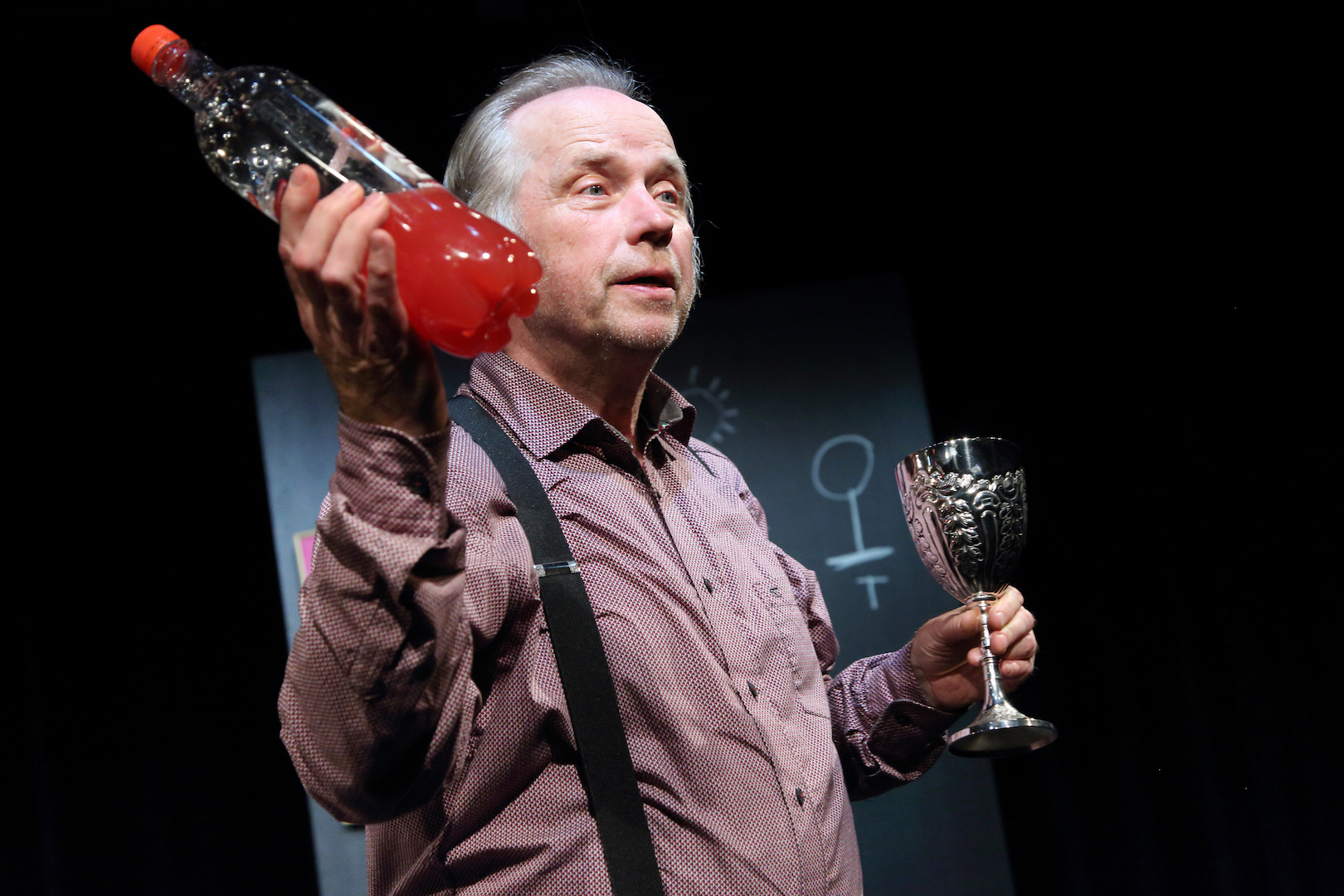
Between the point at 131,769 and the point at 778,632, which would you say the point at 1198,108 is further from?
the point at 131,769

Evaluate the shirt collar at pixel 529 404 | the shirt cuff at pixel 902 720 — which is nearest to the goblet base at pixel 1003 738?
the shirt cuff at pixel 902 720

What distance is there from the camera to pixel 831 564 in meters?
2.86

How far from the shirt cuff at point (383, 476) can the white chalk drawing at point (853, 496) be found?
7.12ft

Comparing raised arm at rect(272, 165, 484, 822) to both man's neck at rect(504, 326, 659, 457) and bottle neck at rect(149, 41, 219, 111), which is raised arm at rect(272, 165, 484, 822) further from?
man's neck at rect(504, 326, 659, 457)

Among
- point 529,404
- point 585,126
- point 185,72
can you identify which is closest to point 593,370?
point 529,404

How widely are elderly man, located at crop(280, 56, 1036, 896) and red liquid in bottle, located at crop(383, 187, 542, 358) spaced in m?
0.06

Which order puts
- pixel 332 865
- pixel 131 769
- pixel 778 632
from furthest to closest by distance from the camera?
1. pixel 131 769
2. pixel 332 865
3. pixel 778 632

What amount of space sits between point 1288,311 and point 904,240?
3.85ft

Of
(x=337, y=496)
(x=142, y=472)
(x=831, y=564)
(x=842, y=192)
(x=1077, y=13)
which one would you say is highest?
(x=1077, y=13)

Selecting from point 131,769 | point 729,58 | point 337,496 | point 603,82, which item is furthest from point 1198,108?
point 131,769

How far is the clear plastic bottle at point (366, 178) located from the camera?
87cm

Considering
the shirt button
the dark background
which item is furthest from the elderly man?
the dark background

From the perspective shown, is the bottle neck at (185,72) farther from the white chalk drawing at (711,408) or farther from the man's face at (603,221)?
the white chalk drawing at (711,408)

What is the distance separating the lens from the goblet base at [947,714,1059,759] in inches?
44.3
